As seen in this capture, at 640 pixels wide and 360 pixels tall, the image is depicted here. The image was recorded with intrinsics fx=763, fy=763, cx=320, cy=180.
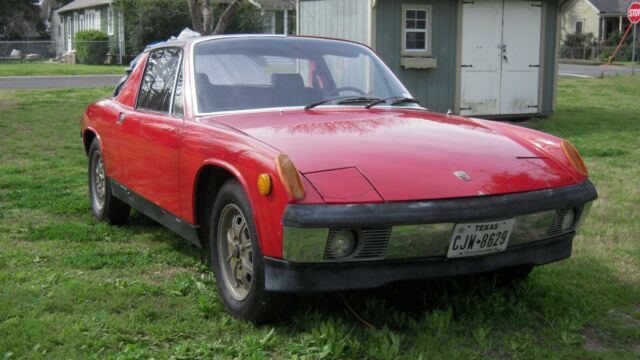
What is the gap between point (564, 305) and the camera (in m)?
4.21

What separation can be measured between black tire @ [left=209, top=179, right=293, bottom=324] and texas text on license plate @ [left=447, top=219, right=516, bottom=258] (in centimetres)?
86

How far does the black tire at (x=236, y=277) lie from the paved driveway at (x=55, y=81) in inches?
826

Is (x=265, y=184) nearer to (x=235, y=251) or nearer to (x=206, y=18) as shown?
(x=235, y=251)

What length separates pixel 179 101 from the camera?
4.84m

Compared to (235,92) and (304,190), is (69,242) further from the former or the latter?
(304,190)

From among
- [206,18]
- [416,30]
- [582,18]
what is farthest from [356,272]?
[582,18]

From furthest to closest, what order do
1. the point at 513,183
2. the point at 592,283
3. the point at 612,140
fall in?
the point at 612,140 < the point at 592,283 < the point at 513,183

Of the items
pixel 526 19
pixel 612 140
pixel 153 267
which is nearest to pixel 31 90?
pixel 526 19

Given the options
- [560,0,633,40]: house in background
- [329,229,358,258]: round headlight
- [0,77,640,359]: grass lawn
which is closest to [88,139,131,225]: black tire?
[0,77,640,359]: grass lawn

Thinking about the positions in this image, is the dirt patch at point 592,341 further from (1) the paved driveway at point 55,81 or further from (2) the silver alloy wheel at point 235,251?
(1) the paved driveway at point 55,81

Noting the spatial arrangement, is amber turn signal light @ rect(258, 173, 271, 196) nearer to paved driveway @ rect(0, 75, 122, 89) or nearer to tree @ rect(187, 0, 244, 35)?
tree @ rect(187, 0, 244, 35)

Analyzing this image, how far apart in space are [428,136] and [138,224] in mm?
3207

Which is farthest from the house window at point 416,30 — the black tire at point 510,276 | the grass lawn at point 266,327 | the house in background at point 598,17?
the house in background at point 598,17

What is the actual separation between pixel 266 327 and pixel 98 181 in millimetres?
3235
